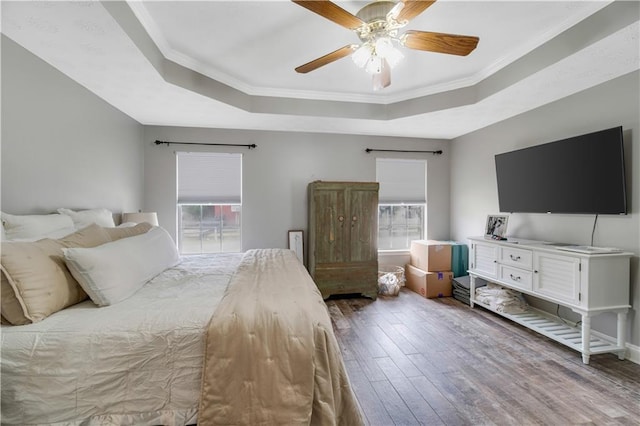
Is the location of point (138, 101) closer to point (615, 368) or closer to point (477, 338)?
point (477, 338)

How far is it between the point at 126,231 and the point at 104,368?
1280 mm

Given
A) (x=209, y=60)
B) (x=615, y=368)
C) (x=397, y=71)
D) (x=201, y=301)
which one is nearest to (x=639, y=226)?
(x=615, y=368)

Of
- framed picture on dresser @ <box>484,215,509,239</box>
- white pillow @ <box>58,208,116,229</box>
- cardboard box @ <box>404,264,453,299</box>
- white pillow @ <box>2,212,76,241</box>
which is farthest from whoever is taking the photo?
cardboard box @ <box>404,264,453,299</box>

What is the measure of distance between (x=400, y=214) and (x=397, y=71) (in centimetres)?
249

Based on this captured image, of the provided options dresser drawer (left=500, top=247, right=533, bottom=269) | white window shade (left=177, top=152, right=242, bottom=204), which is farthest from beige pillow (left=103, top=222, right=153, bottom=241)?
dresser drawer (left=500, top=247, right=533, bottom=269)

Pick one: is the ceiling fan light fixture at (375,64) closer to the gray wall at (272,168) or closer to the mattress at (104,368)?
the mattress at (104,368)

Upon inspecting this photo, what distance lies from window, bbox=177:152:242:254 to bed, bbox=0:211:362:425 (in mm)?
2825

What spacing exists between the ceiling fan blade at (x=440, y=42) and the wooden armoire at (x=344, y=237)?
217 centimetres

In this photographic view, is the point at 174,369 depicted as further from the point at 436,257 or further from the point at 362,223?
the point at 436,257

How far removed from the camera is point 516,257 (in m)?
3.03

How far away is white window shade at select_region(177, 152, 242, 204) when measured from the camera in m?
4.18

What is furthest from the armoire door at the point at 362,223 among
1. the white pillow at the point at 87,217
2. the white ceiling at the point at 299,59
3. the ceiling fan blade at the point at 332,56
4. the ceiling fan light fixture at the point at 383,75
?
the white pillow at the point at 87,217

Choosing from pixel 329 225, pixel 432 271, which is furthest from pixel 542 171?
pixel 329 225

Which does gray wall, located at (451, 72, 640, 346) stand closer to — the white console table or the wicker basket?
the white console table
